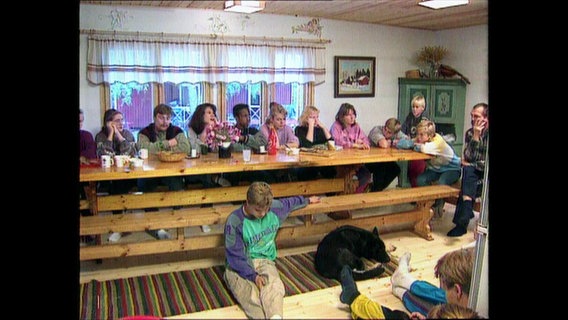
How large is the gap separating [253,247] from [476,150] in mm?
834

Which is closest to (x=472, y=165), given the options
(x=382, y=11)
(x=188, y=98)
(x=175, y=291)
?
(x=382, y=11)

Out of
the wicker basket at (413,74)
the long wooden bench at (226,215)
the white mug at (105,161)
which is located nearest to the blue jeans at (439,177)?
the long wooden bench at (226,215)

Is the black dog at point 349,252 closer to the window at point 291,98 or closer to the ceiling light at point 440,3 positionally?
the window at point 291,98

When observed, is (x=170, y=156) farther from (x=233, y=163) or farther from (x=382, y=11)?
(x=382, y=11)

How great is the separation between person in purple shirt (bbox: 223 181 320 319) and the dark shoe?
2.09 feet

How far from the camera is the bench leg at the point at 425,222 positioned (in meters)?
1.86

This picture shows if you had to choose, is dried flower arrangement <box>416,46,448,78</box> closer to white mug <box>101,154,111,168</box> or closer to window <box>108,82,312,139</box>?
window <box>108,82,312,139</box>

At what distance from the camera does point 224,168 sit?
166cm

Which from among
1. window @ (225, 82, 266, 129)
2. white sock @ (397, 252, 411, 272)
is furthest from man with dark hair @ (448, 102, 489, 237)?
window @ (225, 82, 266, 129)

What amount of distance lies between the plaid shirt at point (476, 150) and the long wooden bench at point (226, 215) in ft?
0.47

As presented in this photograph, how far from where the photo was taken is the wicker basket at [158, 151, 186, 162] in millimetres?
1591

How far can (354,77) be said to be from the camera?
1682 millimetres
